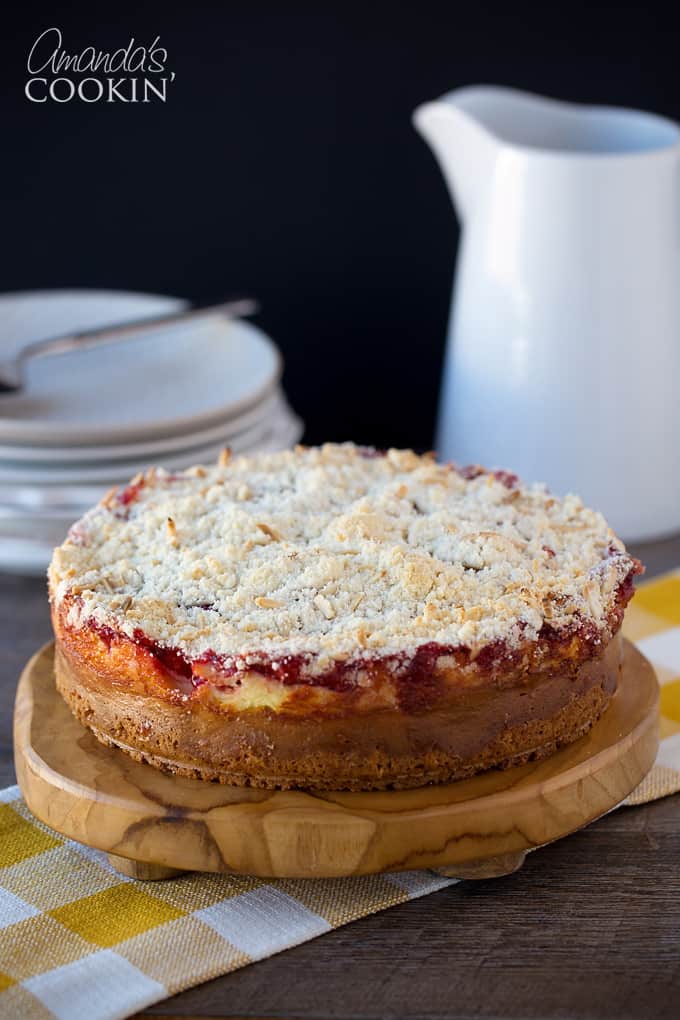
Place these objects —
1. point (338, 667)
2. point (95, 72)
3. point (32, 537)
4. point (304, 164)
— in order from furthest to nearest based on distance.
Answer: point (304, 164) → point (95, 72) → point (32, 537) → point (338, 667)

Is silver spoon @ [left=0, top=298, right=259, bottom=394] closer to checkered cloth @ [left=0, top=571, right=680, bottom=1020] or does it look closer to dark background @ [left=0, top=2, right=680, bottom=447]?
dark background @ [left=0, top=2, right=680, bottom=447]

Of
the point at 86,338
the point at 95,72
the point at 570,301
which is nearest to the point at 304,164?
the point at 95,72

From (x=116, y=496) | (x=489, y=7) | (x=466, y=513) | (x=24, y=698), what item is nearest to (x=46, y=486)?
(x=116, y=496)

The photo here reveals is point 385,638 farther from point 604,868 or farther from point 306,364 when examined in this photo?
point 306,364

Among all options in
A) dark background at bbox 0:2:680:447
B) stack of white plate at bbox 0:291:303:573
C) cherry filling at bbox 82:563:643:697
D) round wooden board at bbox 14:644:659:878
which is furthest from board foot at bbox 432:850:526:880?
dark background at bbox 0:2:680:447

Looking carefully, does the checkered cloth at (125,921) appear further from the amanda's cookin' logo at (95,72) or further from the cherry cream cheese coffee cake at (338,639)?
the amanda's cookin' logo at (95,72)

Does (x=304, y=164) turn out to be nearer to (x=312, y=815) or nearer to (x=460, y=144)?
(x=460, y=144)

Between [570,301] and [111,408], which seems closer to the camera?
[570,301]
